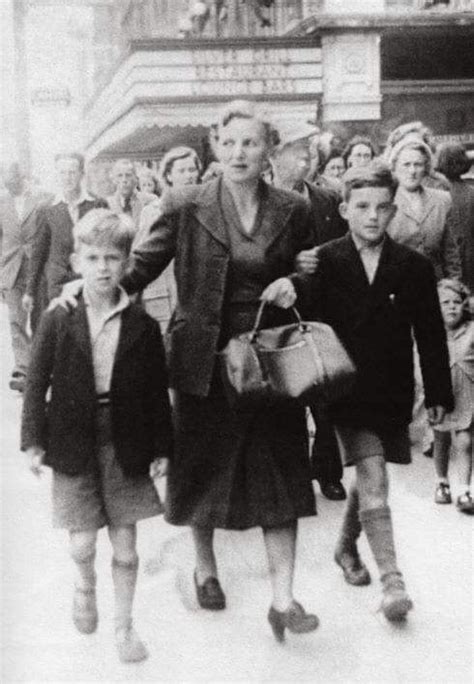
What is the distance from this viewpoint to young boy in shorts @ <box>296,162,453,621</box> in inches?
147

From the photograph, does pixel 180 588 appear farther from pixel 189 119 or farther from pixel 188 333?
pixel 189 119

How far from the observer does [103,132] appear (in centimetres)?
1617

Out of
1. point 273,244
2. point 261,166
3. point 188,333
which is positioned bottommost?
point 188,333

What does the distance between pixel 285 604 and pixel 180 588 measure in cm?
58

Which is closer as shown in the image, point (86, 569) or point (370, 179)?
point (86, 569)

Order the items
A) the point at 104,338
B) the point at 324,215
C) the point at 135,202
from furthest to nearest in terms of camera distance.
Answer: the point at 135,202, the point at 324,215, the point at 104,338

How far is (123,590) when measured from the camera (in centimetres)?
341

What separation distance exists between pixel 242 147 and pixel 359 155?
9.37ft

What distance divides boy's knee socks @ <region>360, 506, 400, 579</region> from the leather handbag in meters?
0.44

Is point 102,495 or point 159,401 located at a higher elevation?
point 159,401

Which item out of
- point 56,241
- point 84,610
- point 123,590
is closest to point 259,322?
point 123,590

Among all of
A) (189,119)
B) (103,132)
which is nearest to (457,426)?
(189,119)

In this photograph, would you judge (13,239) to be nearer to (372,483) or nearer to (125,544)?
(372,483)

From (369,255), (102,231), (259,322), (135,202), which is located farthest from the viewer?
(135,202)
